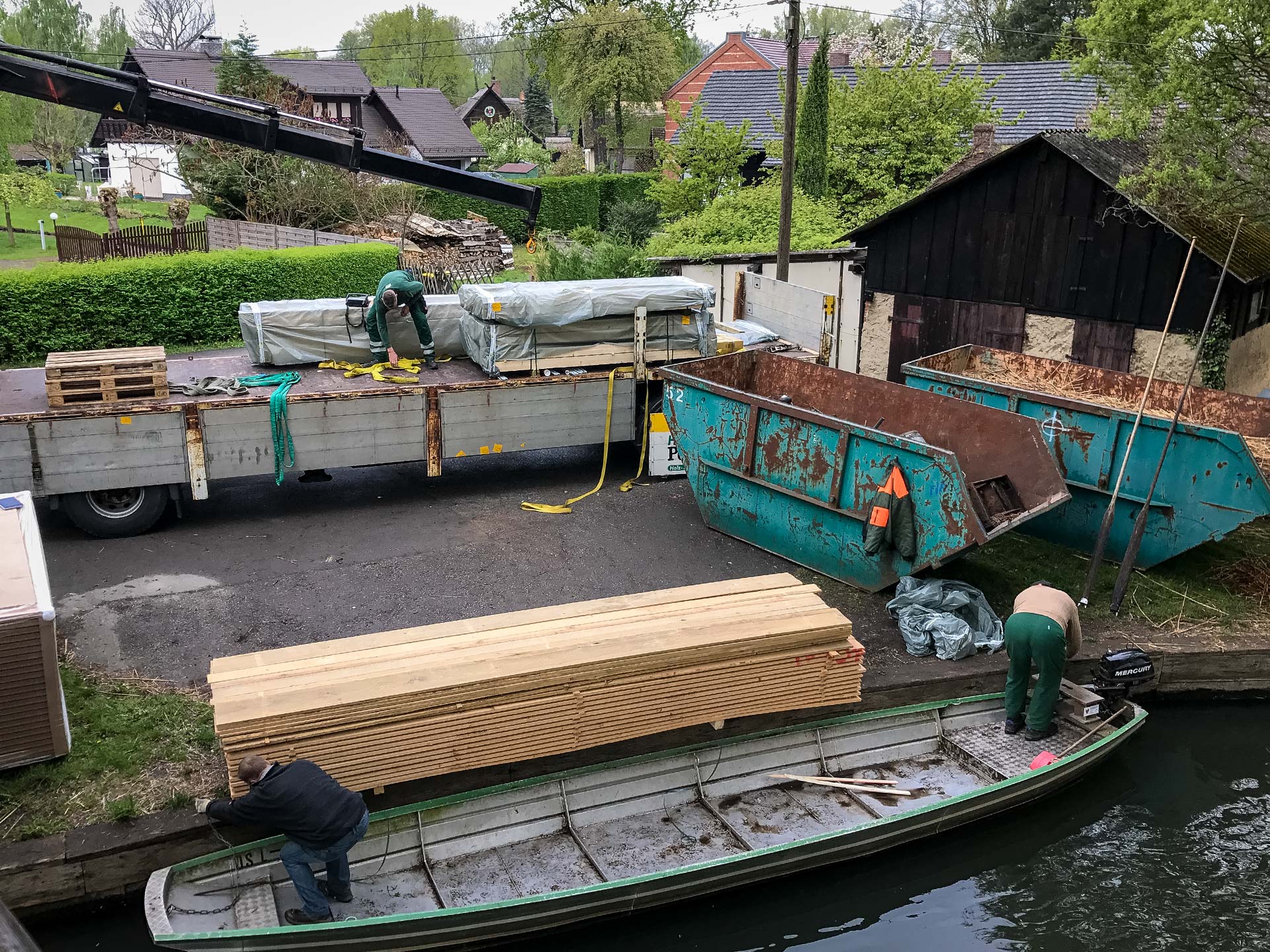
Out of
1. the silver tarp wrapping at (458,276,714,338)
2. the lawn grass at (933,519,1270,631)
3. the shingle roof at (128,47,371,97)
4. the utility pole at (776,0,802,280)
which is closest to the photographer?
the lawn grass at (933,519,1270,631)

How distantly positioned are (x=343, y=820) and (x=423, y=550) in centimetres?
522

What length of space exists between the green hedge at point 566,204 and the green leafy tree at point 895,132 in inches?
436

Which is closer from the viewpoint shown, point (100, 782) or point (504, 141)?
point (100, 782)

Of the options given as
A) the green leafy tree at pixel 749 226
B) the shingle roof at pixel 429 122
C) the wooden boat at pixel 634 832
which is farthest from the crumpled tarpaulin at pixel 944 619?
the shingle roof at pixel 429 122

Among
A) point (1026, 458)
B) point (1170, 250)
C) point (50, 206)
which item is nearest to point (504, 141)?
point (50, 206)

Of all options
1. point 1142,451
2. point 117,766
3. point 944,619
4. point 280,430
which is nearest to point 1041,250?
point 1142,451

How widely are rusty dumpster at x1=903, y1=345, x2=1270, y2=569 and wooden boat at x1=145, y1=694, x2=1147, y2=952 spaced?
101 inches

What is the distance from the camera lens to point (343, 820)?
20.0 feet

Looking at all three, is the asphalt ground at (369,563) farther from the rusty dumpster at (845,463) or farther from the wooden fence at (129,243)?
the wooden fence at (129,243)

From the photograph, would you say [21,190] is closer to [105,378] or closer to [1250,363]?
[105,378]

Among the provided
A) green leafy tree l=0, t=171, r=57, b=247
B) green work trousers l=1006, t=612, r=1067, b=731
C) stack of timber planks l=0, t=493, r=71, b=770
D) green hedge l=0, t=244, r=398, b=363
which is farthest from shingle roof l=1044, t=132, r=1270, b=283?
green leafy tree l=0, t=171, r=57, b=247

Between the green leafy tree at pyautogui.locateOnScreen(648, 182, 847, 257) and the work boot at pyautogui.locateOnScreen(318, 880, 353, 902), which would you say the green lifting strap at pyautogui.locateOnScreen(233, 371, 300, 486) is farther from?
the green leafy tree at pyautogui.locateOnScreen(648, 182, 847, 257)

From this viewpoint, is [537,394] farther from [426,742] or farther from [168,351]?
[168,351]

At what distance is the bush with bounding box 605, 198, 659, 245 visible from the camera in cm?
3488
